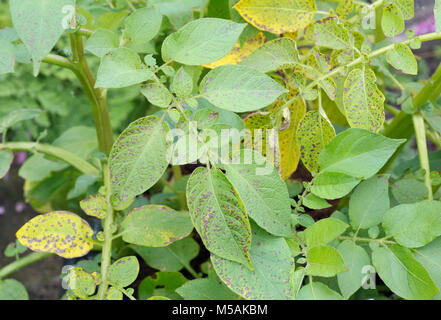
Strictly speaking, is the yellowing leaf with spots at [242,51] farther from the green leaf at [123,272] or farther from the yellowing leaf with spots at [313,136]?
the green leaf at [123,272]

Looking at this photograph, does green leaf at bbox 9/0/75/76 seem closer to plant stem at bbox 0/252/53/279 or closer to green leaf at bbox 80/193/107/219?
green leaf at bbox 80/193/107/219

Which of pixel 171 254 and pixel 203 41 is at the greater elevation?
pixel 203 41

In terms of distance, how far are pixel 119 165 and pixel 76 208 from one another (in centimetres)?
39

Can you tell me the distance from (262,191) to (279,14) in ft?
0.59

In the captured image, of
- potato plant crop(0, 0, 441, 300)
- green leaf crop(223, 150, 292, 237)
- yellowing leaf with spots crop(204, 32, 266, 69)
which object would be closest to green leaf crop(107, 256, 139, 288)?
potato plant crop(0, 0, 441, 300)

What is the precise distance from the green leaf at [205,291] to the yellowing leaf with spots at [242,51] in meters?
0.22

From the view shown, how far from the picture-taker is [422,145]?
46 centimetres

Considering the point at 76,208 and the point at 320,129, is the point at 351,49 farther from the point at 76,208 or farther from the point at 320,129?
the point at 76,208

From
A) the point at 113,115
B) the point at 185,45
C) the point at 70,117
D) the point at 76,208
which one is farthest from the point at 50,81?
the point at 185,45

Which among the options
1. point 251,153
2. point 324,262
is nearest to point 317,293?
point 324,262

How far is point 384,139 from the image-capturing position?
35 centimetres

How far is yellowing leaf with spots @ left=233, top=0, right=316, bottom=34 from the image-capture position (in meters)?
0.40

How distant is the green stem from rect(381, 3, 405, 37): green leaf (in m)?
0.38

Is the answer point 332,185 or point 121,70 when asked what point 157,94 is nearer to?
point 121,70
